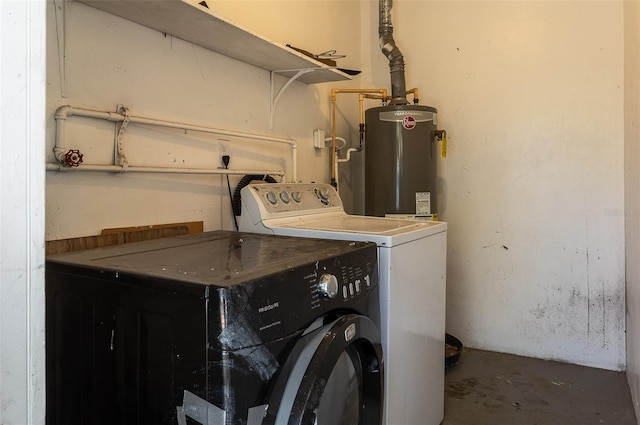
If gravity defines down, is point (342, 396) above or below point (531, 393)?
above

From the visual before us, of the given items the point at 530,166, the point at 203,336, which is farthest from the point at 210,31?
the point at 530,166

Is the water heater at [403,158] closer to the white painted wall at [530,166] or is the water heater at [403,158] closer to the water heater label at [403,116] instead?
the water heater label at [403,116]

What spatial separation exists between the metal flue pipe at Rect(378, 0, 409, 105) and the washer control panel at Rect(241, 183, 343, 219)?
0.86 meters

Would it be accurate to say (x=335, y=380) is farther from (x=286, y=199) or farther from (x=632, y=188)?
(x=632, y=188)

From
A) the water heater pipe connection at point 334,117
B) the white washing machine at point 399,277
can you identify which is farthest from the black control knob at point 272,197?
the water heater pipe connection at point 334,117

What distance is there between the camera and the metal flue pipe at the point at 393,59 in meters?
2.80

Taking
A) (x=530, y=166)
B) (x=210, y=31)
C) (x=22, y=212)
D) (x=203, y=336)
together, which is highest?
(x=210, y=31)

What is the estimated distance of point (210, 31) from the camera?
5.54 feet

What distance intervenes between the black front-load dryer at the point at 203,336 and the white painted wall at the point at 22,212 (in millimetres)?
321

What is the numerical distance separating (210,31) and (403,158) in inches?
52.5

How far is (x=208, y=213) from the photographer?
76.5 inches

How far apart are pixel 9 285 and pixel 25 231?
68 mm

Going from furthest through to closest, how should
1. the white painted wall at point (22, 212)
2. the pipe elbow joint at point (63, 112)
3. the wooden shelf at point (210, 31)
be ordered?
the wooden shelf at point (210, 31) → the pipe elbow joint at point (63, 112) → the white painted wall at point (22, 212)

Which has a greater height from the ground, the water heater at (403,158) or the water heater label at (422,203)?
the water heater at (403,158)
